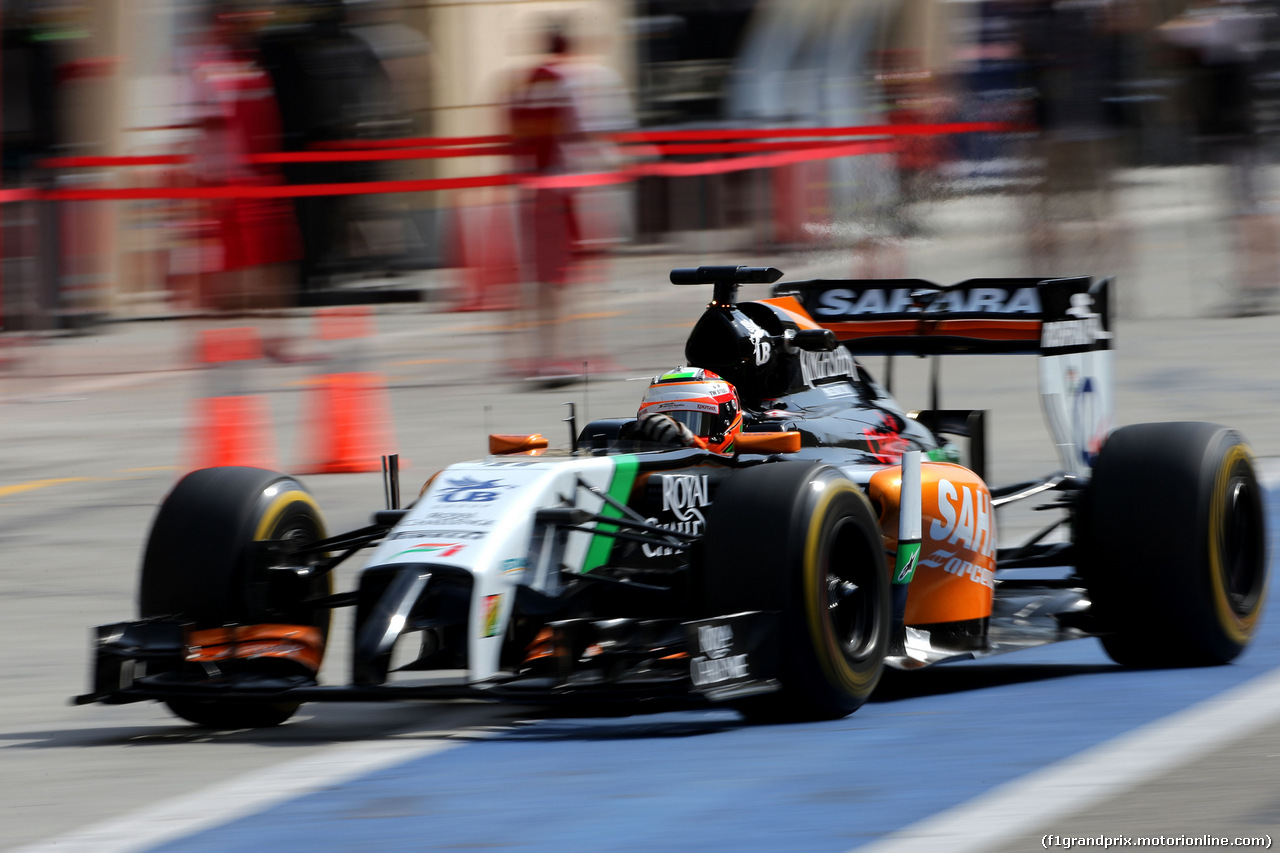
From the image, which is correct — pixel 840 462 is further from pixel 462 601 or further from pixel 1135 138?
pixel 1135 138

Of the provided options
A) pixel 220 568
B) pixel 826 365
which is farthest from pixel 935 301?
pixel 220 568

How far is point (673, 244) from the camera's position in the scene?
59.9ft

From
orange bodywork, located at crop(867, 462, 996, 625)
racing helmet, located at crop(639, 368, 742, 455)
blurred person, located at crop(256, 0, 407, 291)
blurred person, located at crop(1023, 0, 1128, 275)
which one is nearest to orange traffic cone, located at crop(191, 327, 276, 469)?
blurred person, located at crop(256, 0, 407, 291)

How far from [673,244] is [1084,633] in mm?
11050

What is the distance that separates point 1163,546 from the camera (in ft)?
24.3

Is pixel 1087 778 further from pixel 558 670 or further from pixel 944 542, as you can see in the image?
pixel 944 542

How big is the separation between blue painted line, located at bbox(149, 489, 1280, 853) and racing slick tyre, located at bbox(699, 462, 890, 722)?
0.12m

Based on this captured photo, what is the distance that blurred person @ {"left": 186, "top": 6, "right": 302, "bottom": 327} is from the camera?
14766 millimetres

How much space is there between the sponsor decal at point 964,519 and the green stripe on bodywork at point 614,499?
110 centimetres

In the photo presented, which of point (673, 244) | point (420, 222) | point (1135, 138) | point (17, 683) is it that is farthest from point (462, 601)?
point (1135, 138)

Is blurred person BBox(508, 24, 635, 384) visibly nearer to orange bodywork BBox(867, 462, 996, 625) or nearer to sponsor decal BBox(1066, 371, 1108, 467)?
sponsor decal BBox(1066, 371, 1108, 467)

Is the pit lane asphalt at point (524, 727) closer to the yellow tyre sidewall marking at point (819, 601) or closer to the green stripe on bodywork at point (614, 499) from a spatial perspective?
the yellow tyre sidewall marking at point (819, 601)

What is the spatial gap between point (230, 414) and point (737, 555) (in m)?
6.35

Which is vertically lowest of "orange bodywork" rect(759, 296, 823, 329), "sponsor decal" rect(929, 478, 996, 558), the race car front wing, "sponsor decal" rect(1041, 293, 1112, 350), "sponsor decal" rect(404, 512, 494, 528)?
the race car front wing
